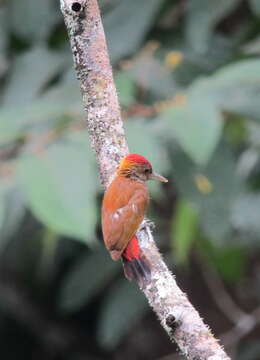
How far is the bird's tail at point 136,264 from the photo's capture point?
1952 millimetres

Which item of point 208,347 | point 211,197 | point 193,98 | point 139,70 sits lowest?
point 208,347

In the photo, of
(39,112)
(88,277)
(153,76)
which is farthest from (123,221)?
(88,277)

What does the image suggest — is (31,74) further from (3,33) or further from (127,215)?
(127,215)

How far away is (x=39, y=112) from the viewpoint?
10.2 ft

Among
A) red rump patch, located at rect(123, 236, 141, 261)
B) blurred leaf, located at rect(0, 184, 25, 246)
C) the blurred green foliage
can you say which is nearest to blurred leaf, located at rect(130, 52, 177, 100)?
the blurred green foliage

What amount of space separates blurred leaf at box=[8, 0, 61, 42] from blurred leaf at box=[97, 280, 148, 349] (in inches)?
49.6

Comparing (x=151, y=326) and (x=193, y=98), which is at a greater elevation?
(x=151, y=326)

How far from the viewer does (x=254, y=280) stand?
5059mm

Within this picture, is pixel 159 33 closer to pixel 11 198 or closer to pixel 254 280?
pixel 11 198

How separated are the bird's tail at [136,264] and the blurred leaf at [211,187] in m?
1.09

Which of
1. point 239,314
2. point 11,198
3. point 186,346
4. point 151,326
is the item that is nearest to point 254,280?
point 239,314

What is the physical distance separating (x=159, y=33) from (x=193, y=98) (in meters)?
0.85

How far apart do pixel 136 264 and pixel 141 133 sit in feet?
3.28

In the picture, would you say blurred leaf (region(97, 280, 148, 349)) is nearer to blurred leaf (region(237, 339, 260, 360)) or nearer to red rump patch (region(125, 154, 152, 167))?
blurred leaf (region(237, 339, 260, 360))
